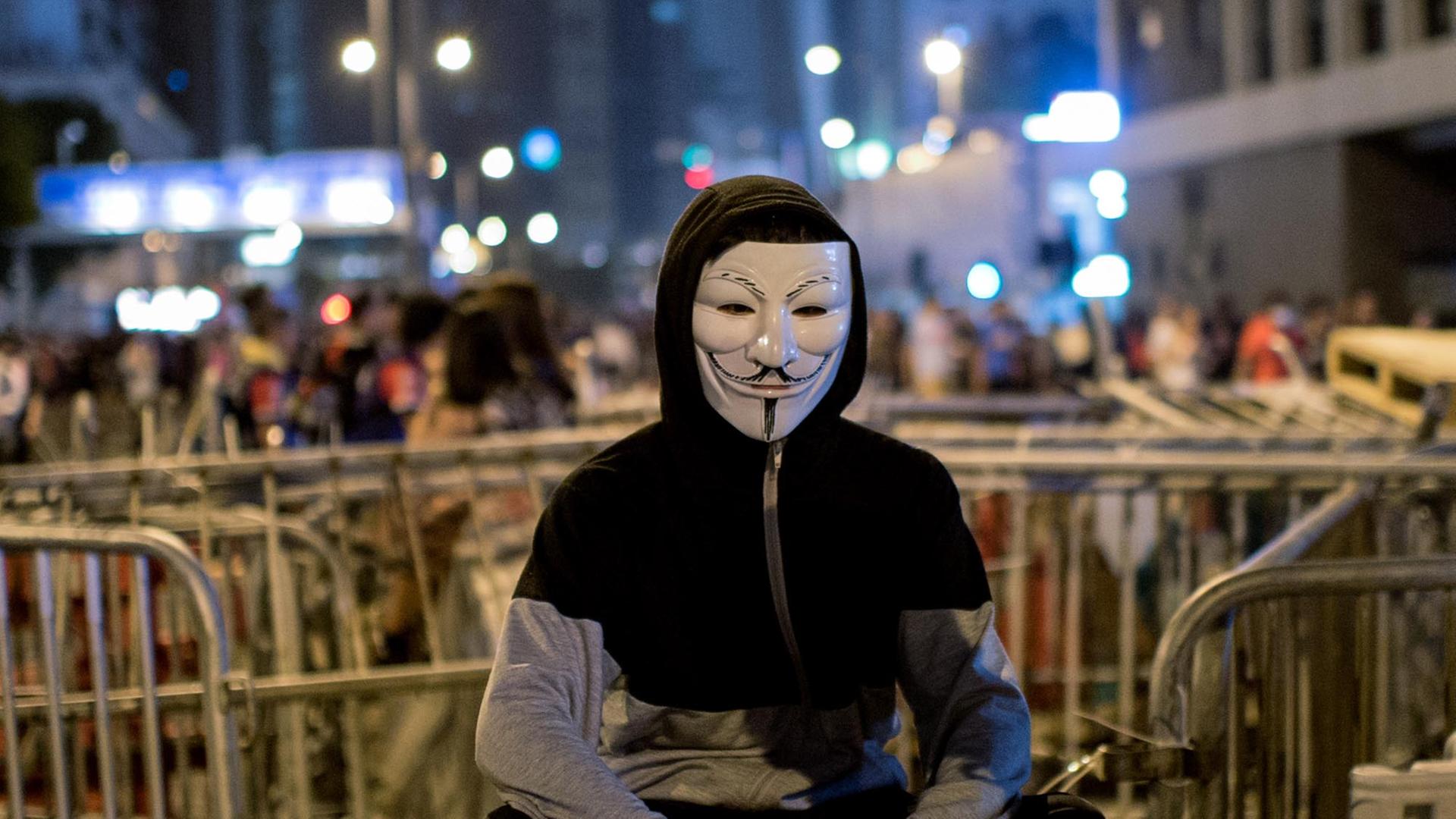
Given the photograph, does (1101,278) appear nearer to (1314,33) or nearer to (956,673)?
(956,673)

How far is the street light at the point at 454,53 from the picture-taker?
24547 mm

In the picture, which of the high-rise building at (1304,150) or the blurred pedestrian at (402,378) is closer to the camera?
the blurred pedestrian at (402,378)

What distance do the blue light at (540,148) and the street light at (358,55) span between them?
3341 millimetres

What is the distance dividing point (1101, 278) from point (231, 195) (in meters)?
32.6

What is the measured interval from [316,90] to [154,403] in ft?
351

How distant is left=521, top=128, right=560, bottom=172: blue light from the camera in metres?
25.5

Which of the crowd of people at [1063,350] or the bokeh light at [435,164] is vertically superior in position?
the bokeh light at [435,164]

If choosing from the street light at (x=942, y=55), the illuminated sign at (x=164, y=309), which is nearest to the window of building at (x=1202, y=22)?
the street light at (x=942, y=55)

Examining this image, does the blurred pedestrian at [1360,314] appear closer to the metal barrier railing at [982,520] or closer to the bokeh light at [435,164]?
the metal barrier railing at [982,520]

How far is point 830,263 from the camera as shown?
305cm

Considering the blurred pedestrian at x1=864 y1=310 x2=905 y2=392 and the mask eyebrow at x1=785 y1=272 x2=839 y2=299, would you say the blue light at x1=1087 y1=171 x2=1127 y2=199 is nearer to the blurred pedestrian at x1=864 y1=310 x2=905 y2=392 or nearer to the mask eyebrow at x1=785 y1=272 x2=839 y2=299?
the blurred pedestrian at x1=864 y1=310 x2=905 y2=392

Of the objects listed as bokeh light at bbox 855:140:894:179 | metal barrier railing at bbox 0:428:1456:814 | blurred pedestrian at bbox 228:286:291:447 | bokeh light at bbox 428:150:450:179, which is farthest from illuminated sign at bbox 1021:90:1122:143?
bokeh light at bbox 855:140:894:179

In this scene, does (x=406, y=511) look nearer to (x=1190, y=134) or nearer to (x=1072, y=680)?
(x=1072, y=680)

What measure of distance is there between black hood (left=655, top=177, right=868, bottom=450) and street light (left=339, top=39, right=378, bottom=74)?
82.8 ft
